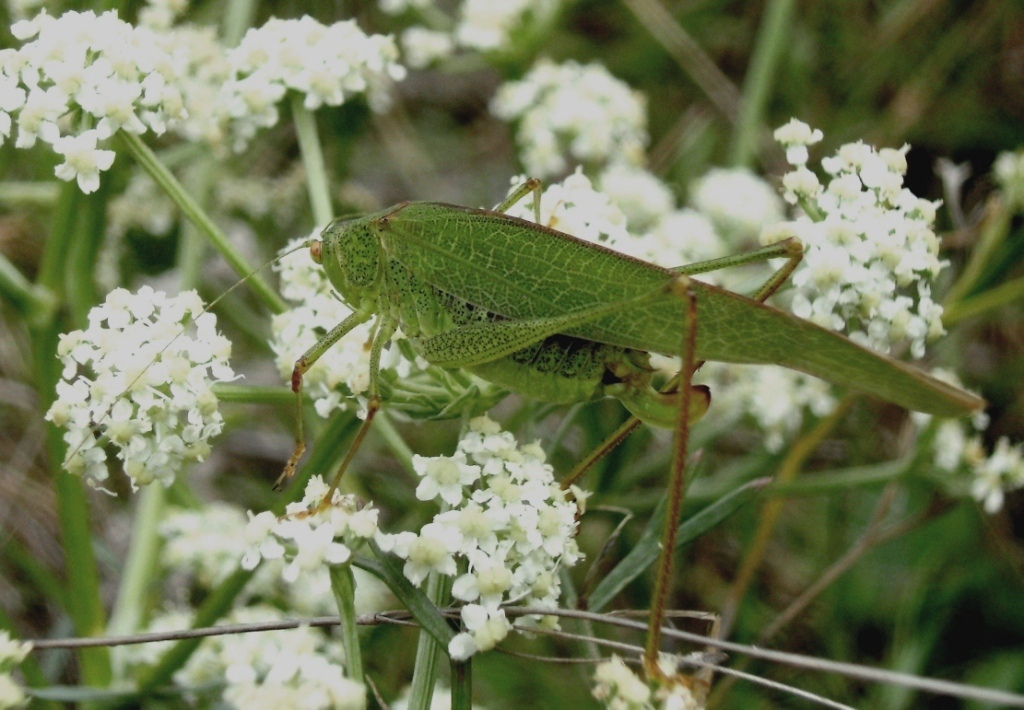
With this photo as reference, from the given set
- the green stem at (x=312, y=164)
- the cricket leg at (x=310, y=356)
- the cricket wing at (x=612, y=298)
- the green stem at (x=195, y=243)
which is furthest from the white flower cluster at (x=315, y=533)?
the green stem at (x=195, y=243)

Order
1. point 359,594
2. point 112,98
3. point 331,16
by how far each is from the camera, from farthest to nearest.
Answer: point 331,16
point 359,594
point 112,98

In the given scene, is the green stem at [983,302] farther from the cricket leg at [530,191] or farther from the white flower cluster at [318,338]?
the white flower cluster at [318,338]

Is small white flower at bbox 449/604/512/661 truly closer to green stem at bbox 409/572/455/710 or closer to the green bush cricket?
green stem at bbox 409/572/455/710

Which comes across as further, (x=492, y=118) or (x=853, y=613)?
(x=492, y=118)

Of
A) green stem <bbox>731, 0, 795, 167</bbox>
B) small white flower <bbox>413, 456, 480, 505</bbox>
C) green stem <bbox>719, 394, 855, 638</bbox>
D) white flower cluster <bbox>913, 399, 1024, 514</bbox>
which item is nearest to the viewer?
small white flower <bbox>413, 456, 480, 505</bbox>

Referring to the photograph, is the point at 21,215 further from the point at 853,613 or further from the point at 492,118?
the point at 853,613

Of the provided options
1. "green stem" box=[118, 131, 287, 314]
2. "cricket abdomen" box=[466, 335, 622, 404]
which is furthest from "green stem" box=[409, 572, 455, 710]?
"green stem" box=[118, 131, 287, 314]

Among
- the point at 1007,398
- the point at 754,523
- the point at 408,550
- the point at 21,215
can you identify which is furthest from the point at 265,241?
the point at 1007,398
